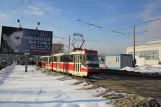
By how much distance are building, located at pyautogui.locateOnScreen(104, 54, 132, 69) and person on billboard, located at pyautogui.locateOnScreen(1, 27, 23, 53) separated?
20.5 m

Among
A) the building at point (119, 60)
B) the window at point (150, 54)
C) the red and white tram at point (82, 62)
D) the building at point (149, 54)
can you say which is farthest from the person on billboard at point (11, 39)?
the window at point (150, 54)

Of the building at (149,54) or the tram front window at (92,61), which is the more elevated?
the building at (149,54)

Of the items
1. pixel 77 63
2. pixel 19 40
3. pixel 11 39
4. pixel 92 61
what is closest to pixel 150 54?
pixel 19 40

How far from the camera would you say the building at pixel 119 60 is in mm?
48062

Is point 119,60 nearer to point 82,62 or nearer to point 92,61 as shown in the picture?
point 92,61

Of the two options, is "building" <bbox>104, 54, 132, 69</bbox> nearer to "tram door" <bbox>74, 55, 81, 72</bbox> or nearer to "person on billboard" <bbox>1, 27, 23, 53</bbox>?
"person on billboard" <bbox>1, 27, 23, 53</bbox>

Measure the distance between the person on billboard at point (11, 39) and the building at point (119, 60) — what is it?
20480mm

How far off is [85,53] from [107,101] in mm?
13690

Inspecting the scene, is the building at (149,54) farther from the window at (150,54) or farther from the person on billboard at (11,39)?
the person on billboard at (11,39)

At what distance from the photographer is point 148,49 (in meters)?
90.3

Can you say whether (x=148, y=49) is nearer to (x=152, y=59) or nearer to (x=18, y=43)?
(x=152, y=59)

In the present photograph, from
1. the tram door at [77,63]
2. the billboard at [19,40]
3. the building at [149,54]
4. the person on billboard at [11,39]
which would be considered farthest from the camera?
the building at [149,54]

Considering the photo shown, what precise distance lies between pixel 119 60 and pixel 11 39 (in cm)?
2232

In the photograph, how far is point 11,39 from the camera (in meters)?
36.0
